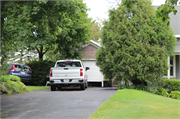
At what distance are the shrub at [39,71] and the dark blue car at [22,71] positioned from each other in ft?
2.07

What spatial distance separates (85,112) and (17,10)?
5688 mm

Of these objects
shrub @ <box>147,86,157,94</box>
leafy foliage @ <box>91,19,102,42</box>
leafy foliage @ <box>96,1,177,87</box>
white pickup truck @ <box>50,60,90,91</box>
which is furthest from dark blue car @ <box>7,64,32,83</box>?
leafy foliage @ <box>91,19,102,42</box>

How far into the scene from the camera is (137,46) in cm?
1472

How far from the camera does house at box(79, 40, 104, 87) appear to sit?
23.2 metres

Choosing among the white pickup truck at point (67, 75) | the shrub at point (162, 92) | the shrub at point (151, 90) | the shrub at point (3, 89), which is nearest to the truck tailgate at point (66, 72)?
the white pickup truck at point (67, 75)

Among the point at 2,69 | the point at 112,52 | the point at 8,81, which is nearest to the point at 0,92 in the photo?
the point at 8,81

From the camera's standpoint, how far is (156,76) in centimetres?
1479

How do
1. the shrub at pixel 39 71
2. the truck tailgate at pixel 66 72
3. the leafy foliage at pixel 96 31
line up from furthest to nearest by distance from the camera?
the leafy foliage at pixel 96 31 → the shrub at pixel 39 71 → the truck tailgate at pixel 66 72

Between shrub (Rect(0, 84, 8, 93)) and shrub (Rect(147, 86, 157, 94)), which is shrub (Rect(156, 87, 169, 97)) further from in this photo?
shrub (Rect(0, 84, 8, 93))

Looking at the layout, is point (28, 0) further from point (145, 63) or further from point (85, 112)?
point (145, 63)

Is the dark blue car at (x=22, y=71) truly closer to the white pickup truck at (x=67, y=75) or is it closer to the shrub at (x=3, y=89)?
the white pickup truck at (x=67, y=75)

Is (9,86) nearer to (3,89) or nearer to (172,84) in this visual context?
(3,89)

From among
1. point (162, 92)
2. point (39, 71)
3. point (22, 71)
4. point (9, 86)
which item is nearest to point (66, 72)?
point (9, 86)

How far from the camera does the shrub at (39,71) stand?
20734 millimetres
